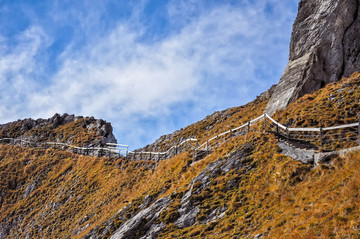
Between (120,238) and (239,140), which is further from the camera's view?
(239,140)

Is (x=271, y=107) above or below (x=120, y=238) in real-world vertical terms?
above

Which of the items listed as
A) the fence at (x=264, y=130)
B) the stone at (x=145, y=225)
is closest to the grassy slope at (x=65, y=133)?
the fence at (x=264, y=130)

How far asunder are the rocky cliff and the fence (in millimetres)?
2981

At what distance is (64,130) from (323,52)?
46.7 meters

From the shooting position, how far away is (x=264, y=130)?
20828 millimetres

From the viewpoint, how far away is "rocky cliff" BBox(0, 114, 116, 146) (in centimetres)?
5266

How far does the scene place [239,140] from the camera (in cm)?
2081

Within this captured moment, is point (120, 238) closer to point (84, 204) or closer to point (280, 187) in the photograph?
point (280, 187)

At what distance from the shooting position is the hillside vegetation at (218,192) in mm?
11297

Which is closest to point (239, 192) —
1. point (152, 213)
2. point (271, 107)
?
point (152, 213)

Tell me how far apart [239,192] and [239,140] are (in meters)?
5.37

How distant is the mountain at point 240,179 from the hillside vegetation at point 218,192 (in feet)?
0.20

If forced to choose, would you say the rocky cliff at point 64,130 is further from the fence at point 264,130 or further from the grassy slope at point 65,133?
the fence at point 264,130

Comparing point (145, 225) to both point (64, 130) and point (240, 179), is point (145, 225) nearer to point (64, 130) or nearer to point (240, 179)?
point (240, 179)
